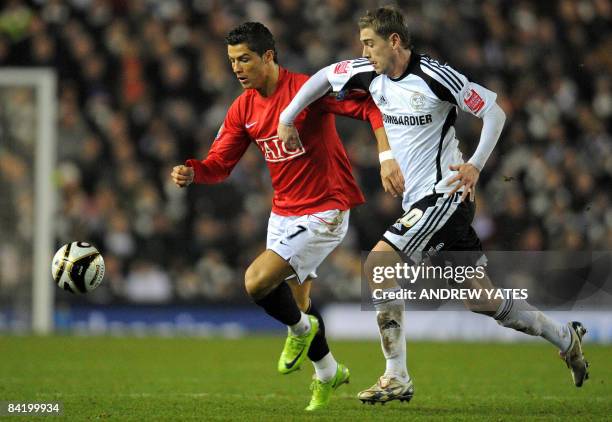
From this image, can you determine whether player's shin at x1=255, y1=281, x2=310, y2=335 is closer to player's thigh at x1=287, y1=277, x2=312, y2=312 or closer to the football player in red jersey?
the football player in red jersey

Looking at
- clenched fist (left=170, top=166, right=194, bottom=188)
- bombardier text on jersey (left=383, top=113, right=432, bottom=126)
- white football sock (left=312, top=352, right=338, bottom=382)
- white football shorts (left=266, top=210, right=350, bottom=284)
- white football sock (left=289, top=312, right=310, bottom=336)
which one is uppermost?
bombardier text on jersey (left=383, top=113, right=432, bottom=126)

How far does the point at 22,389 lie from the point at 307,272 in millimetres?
2510

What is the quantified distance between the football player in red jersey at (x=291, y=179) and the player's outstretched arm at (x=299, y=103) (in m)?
0.21

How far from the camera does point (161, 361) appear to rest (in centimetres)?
1152

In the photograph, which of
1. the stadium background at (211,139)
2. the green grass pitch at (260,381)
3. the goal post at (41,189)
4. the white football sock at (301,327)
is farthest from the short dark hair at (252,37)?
the goal post at (41,189)

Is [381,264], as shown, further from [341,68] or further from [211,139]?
[211,139]

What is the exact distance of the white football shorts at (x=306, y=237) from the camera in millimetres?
7316

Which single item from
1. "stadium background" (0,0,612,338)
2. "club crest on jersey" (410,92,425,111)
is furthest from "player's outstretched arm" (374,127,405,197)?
"stadium background" (0,0,612,338)

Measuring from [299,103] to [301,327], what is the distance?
4.84 feet

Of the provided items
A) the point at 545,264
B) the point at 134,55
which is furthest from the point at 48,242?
the point at 545,264

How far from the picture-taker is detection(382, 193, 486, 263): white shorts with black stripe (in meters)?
7.09

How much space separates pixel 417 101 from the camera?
7062 mm

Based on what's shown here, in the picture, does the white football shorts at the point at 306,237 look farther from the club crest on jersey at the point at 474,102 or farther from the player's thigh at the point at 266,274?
the club crest on jersey at the point at 474,102

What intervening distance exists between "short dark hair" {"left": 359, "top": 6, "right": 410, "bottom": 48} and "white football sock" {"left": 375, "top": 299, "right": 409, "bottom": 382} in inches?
65.8
